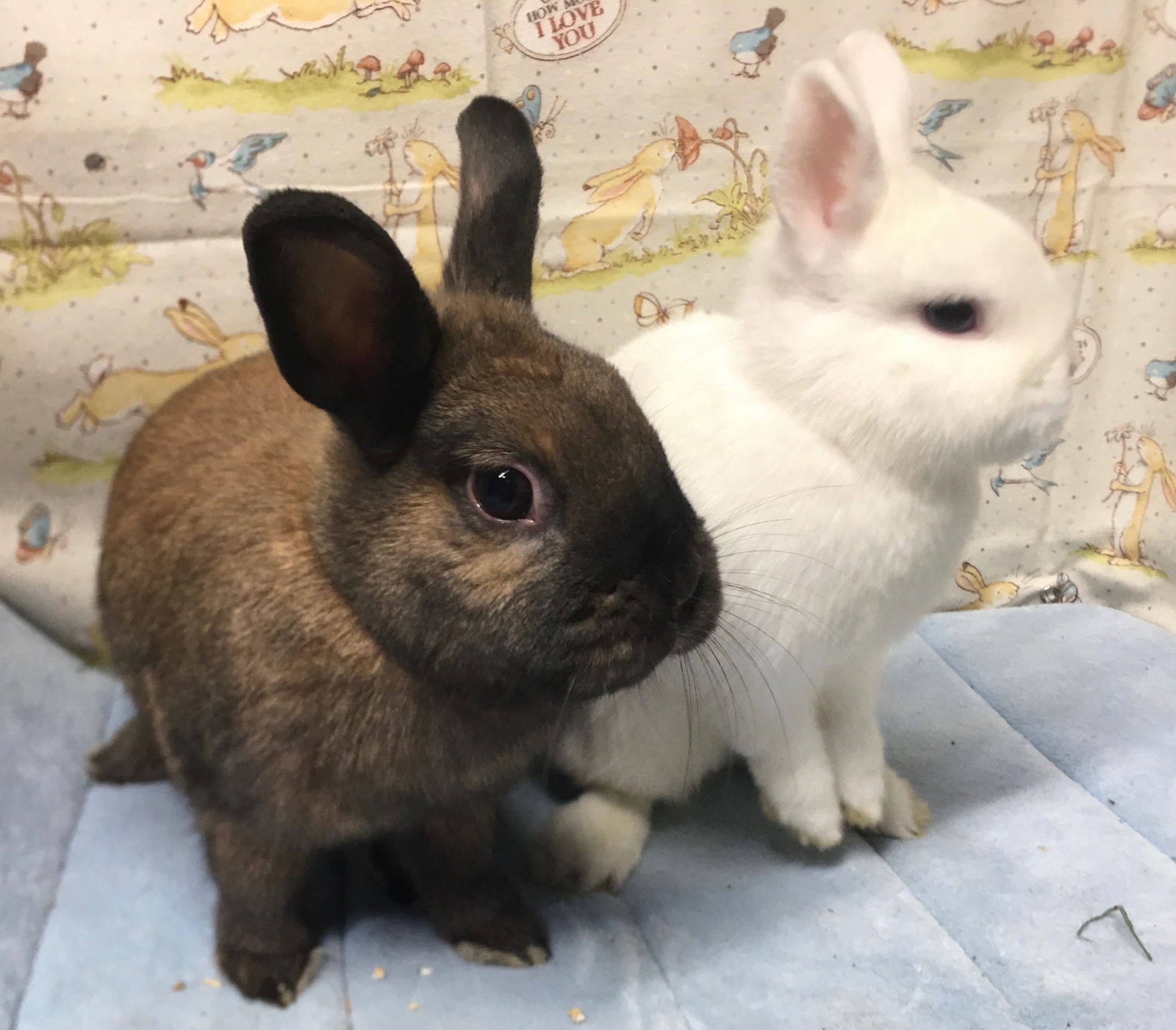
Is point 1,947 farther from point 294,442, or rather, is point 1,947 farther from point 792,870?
point 792,870

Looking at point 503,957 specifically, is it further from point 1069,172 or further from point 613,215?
point 1069,172

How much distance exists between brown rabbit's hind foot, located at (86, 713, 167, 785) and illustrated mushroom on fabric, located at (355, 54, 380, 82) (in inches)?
34.6

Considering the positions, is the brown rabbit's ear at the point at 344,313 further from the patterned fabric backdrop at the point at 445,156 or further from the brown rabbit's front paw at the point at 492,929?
the patterned fabric backdrop at the point at 445,156

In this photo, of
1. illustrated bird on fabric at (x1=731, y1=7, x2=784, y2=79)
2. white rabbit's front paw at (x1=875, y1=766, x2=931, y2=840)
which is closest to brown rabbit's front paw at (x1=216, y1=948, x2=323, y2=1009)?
white rabbit's front paw at (x1=875, y1=766, x2=931, y2=840)

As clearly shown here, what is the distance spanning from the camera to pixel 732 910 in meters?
1.06

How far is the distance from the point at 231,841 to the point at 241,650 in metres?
0.21

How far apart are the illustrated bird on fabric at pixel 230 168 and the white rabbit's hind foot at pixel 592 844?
0.89 m

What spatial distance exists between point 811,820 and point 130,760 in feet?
2.71

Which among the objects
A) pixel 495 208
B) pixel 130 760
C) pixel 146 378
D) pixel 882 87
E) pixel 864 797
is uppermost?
pixel 882 87

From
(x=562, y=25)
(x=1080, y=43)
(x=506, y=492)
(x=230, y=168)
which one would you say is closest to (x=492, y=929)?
(x=506, y=492)

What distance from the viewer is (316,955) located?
992 mm

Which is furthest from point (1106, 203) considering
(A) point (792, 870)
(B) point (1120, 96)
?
(A) point (792, 870)

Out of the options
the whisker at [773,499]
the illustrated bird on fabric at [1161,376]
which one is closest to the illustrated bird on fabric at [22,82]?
the whisker at [773,499]

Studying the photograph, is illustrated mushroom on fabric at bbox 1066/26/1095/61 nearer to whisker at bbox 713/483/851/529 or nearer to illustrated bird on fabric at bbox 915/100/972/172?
illustrated bird on fabric at bbox 915/100/972/172
